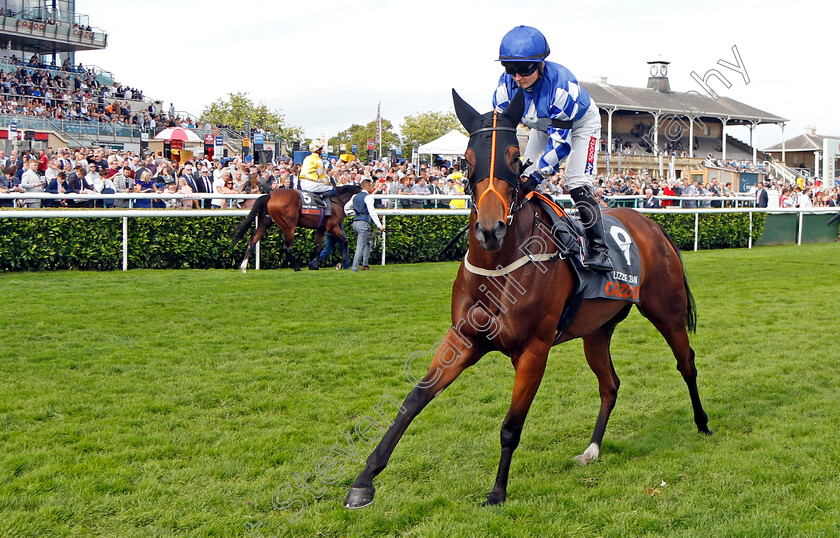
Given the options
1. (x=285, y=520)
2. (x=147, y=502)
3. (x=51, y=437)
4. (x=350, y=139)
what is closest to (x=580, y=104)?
(x=285, y=520)

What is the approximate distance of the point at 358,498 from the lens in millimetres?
3549

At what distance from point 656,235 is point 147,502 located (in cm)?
337

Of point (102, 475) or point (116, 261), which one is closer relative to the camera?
point (102, 475)

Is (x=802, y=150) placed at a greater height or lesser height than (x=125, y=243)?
greater

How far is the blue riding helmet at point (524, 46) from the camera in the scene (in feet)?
13.0

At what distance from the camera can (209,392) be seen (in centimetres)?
541

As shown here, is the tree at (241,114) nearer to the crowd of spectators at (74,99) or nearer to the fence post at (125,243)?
the crowd of spectators at (74,99)

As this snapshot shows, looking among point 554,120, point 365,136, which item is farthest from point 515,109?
point 365,136

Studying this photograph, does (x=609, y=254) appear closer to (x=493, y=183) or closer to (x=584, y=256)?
(x=584, y=256)

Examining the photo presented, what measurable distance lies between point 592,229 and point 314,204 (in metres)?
8.84

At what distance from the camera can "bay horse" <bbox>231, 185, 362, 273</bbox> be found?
1227 cm

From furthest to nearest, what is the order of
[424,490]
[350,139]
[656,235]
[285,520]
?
[350,139], [656,235], [424,490], [285,520]

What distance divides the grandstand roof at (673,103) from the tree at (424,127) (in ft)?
44.2

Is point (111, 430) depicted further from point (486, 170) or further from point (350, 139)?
point (350, 139)
